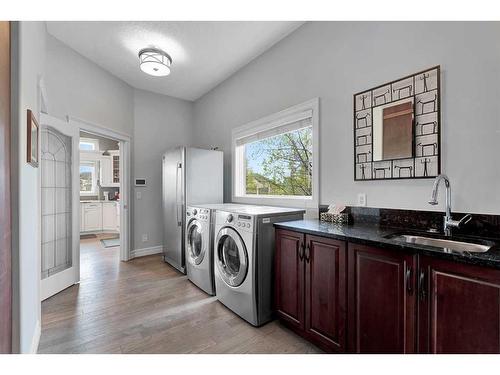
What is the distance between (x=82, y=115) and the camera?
A: 3.05 m

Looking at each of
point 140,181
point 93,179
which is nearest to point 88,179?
point 93,179

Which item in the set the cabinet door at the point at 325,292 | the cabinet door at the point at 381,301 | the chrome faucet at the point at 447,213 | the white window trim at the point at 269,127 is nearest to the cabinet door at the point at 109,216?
the white window trim at the point at 269,127

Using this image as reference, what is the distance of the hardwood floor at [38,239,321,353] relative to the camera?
1.70 m

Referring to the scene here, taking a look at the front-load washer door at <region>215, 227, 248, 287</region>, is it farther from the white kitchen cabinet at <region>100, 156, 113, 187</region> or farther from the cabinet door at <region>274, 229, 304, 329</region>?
the white kitchen cabinet at <region>100, 156, 113, 187</region>

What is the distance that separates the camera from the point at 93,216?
5.85 metres

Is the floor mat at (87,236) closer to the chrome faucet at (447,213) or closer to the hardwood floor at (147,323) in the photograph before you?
the hardwood floor at (147,323)

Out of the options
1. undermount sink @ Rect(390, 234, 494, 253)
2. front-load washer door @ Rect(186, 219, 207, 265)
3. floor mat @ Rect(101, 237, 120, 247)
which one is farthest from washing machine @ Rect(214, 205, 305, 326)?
floor mat @ Rect(101, 237, 120, 247)

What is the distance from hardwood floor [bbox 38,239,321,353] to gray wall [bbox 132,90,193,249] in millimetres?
1155

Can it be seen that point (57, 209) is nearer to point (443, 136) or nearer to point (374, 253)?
point (374, 253)

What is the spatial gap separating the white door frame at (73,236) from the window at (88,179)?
148 inches

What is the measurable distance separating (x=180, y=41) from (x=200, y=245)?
2.35m

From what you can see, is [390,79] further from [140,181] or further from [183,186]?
[140,181]
